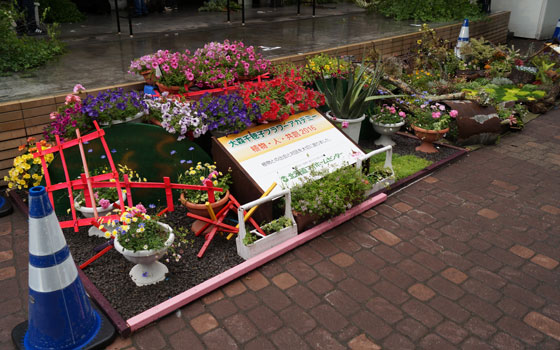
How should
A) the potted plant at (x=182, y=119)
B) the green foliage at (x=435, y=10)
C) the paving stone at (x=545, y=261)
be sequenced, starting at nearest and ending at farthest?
the paving stone at (x=545, y=261) → the potted plant at (x=182, y=119) → the green foliage at (x=435, y=10)

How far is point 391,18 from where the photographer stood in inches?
496

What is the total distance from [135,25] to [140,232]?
8.44 meters

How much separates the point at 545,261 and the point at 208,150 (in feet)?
11.8

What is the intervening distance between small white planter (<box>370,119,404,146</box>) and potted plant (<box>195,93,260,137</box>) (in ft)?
7.24

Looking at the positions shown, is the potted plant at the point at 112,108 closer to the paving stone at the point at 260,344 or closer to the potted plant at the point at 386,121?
the paving stone at the point at 260,344

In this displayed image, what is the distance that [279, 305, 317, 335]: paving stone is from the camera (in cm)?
349

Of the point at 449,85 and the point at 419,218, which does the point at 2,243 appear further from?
the point at 449,85

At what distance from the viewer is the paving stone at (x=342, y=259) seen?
424 centimetres

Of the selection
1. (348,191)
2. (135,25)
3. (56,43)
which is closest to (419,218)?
(348,191)

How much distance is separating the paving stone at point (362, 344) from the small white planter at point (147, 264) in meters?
1.61

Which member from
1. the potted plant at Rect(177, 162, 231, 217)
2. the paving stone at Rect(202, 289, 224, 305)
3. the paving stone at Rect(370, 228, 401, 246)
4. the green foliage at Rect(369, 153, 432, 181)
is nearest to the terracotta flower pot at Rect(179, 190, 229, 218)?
the potted plant at Rect(177, 162, 231, 217)

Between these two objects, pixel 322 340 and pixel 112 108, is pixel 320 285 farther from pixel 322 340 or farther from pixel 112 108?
pixel 112 108

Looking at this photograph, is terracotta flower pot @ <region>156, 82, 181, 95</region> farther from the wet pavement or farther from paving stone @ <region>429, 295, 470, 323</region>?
paving stone @ <region>429, 295, 470, 323</region>

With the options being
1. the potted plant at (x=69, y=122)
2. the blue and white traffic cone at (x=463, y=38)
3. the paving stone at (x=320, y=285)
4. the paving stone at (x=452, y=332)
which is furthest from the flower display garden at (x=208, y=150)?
the blue and white traffic cone at (x=463, y=38)
